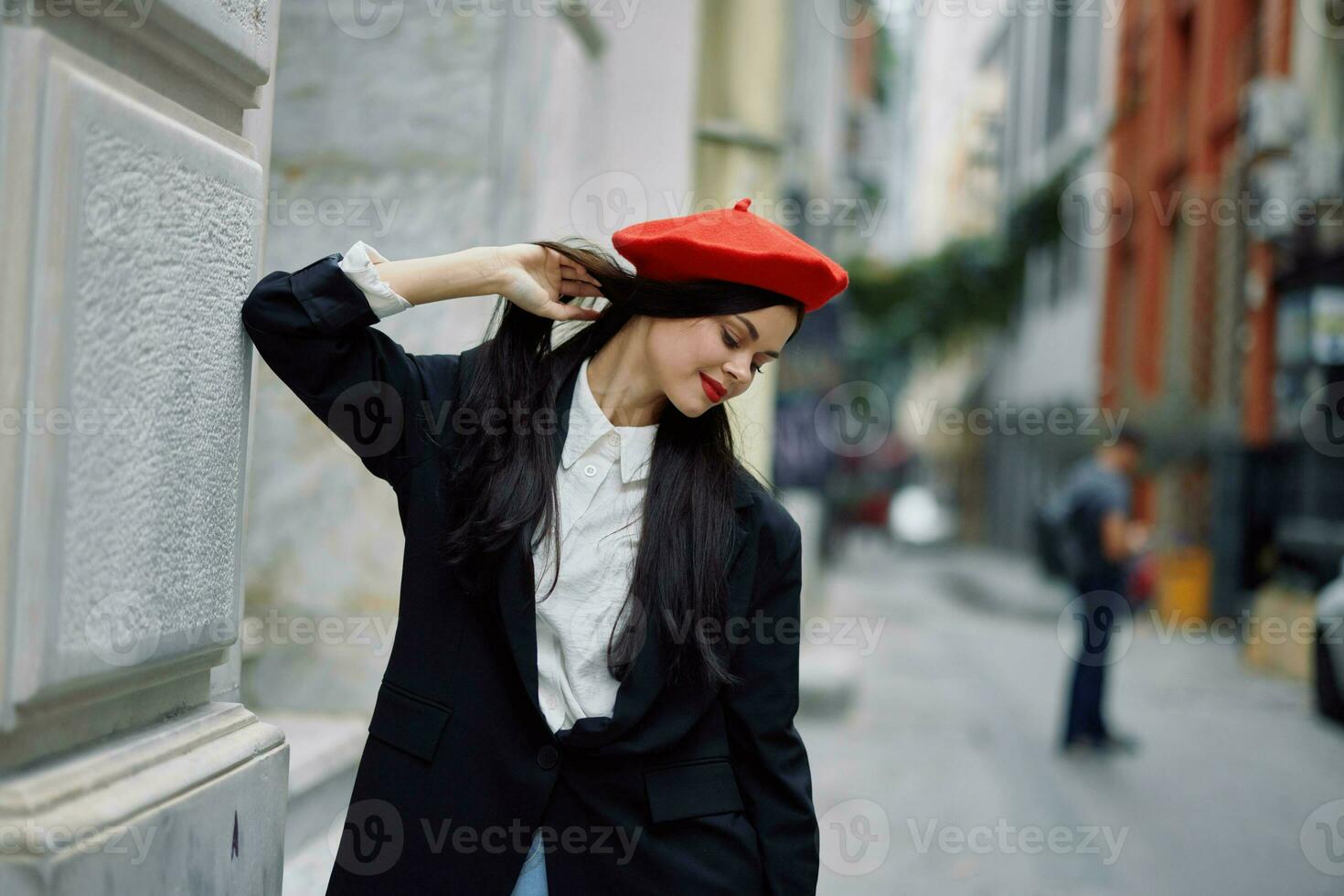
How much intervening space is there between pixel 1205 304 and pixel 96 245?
16324 millimetres

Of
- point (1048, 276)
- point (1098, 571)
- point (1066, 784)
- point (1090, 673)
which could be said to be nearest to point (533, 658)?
point (1066, 784)

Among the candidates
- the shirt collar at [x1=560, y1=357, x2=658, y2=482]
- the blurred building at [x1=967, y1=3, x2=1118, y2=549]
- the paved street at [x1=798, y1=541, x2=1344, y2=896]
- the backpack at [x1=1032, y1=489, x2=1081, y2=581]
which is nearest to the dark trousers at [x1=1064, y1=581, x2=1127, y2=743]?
the paved street at [x1=798, y1=541, x2=1344, y2=896]

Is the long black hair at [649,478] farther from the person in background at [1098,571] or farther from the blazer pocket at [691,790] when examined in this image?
the person in background at [1098,571]

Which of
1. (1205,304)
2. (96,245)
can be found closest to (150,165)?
(96,245)

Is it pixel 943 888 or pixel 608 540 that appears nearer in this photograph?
pixel 608 540

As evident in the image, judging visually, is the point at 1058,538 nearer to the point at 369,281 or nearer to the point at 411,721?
the point at 411,721

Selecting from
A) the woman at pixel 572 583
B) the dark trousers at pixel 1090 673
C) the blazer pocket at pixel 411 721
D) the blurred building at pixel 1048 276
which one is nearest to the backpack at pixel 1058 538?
the dark trousers at pixel 1090 673

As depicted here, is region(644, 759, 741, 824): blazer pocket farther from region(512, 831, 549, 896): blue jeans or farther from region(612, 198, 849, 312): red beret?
region(612, 198, 849, 312): red beret

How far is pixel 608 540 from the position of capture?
82.3 inches

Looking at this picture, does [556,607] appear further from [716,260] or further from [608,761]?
[716,260]

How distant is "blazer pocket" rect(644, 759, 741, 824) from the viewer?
6.58ft

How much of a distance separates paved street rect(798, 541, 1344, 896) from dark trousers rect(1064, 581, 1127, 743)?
0.60 ft

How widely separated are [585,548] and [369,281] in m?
0.54

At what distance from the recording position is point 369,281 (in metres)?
1.92
